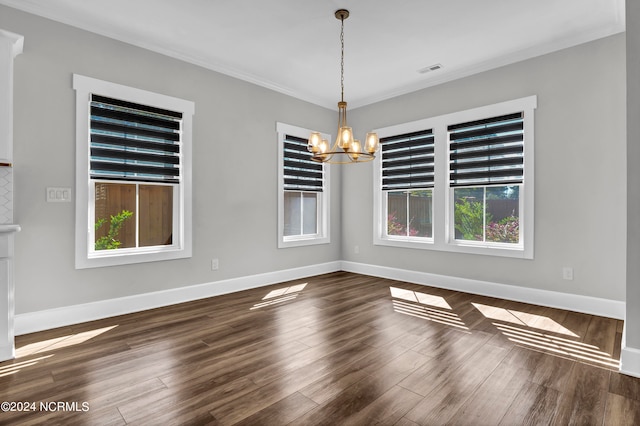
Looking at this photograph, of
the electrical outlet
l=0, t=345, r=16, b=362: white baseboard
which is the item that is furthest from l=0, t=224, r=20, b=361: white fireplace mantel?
the electrical outlet

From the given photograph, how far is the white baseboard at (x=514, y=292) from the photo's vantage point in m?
3.49

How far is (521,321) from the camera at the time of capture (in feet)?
11.0

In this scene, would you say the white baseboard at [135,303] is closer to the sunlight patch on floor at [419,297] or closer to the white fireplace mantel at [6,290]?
the white fireplace mantel at [6,290]

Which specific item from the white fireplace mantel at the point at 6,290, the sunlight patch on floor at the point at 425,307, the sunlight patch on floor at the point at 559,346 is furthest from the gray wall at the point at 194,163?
the sunlight patch on floor at the point at 559,346

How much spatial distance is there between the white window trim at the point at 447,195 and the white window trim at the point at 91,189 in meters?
2.93

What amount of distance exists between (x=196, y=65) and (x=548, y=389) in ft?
15.1

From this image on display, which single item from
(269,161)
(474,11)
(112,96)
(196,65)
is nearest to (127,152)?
(112,96)

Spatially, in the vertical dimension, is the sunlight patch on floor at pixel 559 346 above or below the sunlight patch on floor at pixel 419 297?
below

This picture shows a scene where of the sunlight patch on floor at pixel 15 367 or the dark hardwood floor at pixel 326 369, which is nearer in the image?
the dark hardwood floor at pixel 326 369

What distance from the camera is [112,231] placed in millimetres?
3617

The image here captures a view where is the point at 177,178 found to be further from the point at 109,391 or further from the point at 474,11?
the point at 474,11

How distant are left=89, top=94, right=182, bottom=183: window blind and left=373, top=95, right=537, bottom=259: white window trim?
3.13 m

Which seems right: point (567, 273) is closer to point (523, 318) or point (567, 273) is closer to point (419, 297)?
point (523, 318)

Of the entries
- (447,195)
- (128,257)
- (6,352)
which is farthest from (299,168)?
(6,352)
